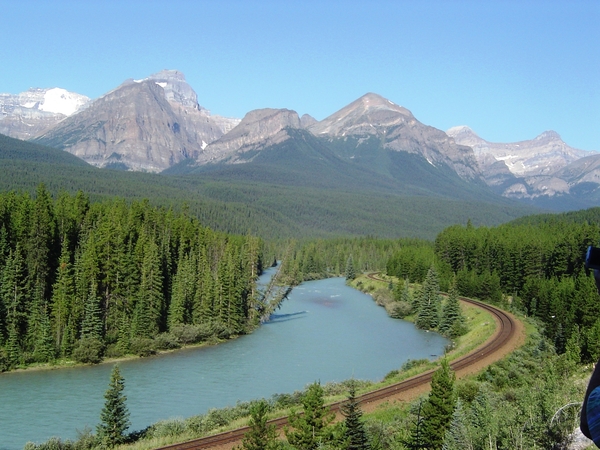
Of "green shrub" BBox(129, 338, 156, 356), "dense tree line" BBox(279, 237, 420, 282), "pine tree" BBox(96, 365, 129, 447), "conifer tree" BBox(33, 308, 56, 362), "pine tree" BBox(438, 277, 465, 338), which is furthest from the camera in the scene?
"dense tree line" BBox(279, 237, 420, 282)

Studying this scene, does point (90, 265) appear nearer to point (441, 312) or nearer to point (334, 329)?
point (334, 329)

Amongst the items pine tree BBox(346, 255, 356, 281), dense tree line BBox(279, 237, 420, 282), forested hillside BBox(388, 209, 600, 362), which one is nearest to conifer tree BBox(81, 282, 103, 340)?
forested hillside BBox(388, 209, 600, 362)

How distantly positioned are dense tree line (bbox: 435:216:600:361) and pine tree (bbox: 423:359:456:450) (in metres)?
20.1

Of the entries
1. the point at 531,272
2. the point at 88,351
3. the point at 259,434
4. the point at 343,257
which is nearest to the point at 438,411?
the point at 259,434

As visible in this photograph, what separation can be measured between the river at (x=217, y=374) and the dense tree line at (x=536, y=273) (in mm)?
12271

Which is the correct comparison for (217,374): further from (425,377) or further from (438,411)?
(438,411)

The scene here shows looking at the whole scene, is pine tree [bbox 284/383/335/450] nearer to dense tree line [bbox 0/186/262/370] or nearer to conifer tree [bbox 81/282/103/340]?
dense tree line [bbox 0/186/262/370]

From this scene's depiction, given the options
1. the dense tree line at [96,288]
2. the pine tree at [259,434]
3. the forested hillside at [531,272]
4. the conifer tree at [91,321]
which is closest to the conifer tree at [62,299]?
the dense tree line at [96,288]

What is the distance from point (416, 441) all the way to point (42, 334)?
39.8 m

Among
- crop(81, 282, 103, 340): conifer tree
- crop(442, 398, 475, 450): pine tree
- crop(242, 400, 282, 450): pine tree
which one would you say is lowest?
crop(81, 282, 103, 340): conifer tree

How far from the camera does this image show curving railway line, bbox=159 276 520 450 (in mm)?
28438

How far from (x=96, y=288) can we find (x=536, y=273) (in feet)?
199

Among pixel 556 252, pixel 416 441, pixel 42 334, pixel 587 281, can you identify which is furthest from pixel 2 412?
pixel 556 252

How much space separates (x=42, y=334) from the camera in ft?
174
